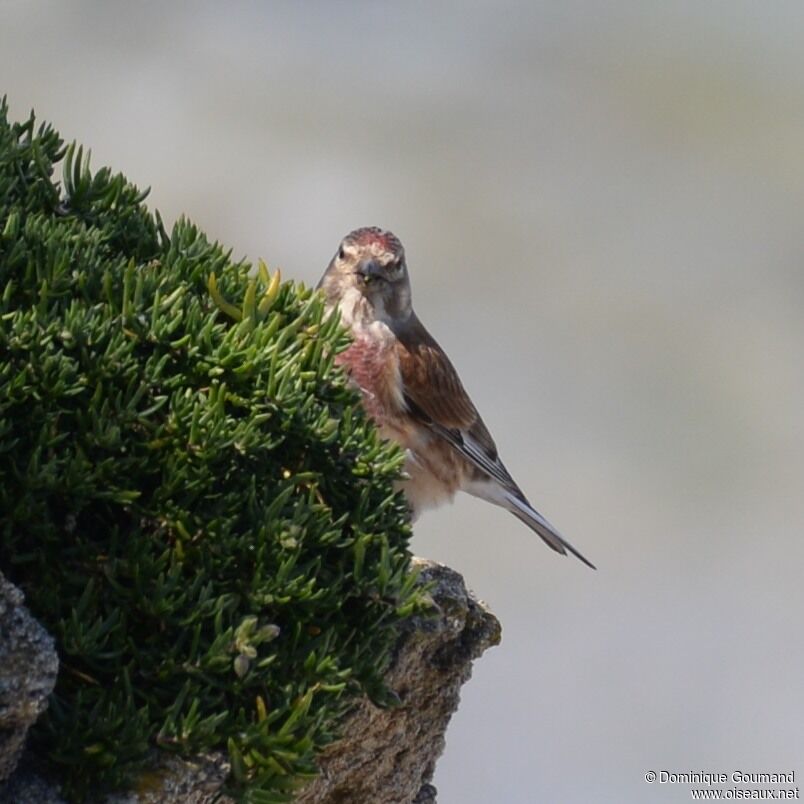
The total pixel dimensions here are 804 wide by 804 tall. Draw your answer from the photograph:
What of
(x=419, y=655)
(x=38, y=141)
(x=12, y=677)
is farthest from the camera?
(x=419, y=655)

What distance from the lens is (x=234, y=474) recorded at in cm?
342

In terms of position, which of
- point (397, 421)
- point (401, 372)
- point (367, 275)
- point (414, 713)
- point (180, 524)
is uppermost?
point (367, 275)

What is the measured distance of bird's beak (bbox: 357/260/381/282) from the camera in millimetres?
6316

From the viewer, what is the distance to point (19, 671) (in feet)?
9.81

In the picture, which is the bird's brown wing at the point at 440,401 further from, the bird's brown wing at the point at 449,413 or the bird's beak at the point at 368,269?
the bird's beak at the point at 368,269

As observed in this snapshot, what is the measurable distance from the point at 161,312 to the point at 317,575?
27.5 inches

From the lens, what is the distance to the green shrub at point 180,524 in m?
3.19

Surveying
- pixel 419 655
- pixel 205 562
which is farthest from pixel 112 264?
pixel 419 655

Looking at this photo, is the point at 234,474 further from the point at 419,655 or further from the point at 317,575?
the point at 419,655

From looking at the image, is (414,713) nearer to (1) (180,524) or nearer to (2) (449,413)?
Answer: (1) (180,524)

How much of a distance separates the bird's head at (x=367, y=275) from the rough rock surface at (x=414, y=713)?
207 cm

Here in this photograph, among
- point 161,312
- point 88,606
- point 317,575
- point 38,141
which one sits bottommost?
point 88,606

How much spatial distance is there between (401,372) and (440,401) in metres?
0.28

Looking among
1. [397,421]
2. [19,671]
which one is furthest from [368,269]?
[19,671]
